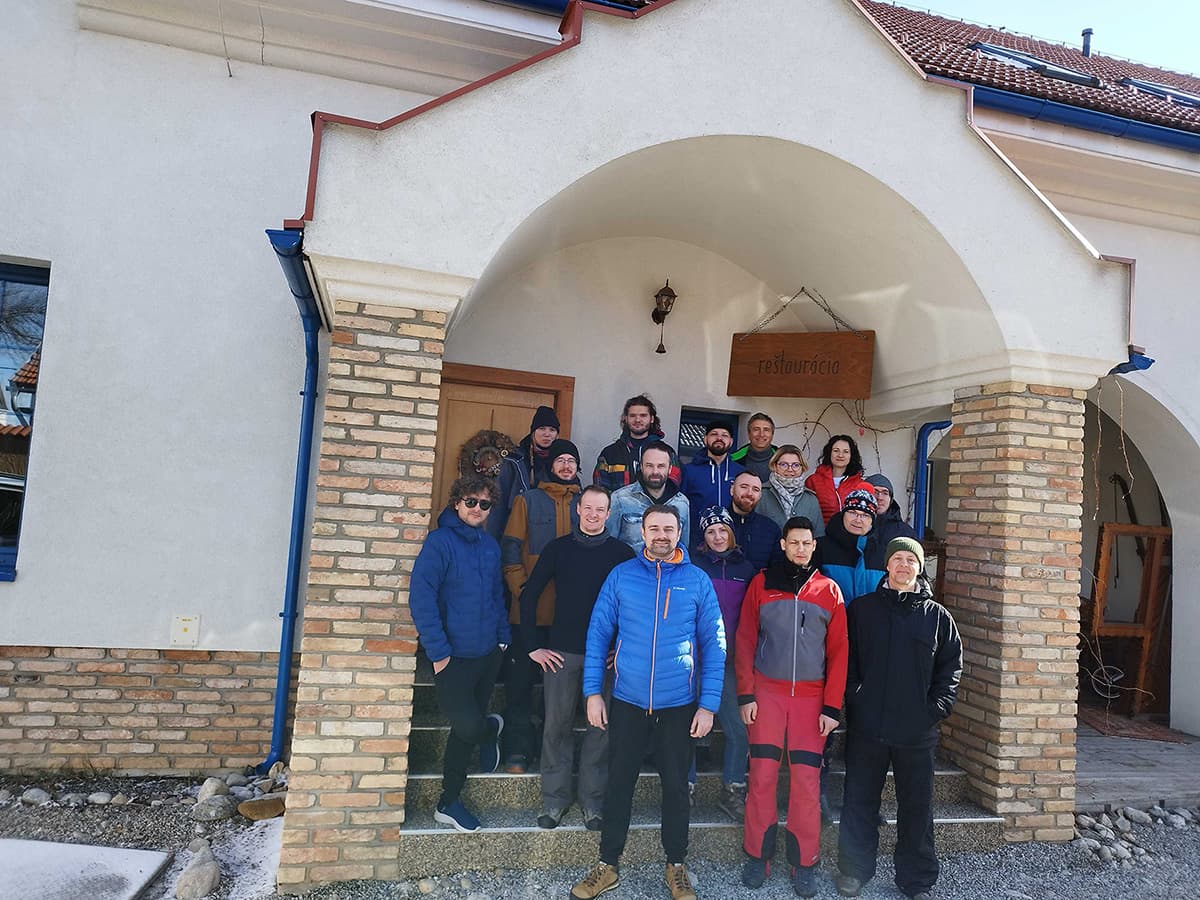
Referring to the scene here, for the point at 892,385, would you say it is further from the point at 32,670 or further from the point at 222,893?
the point at 32,670

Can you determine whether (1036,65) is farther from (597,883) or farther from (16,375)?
(16,375)

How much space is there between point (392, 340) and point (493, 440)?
1533mm

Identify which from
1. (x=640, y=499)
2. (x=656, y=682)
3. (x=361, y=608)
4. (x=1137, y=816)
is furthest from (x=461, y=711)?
(x=1137, y=816)

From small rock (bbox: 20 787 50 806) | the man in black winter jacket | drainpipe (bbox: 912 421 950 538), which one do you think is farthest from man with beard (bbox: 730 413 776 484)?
small rock (bbox: 20 787 50 806)

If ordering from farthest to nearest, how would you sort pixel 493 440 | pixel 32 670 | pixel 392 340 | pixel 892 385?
pixel 892 385
pixel 493 440
pixel 32 670
pixel 392 340

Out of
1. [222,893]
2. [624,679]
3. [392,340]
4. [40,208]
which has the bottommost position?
[222,893]

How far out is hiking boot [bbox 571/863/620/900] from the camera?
352 cm

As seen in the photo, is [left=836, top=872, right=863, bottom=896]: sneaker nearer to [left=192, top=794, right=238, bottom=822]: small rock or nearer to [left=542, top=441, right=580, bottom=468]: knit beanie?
[left=542, top=441, right=580, bottom=468]: knit beanie

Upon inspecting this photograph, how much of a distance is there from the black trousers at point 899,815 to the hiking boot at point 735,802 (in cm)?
53

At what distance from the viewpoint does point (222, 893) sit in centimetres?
352

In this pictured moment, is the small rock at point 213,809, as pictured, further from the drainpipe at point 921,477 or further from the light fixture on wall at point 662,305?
the drainpipe at point 921,477

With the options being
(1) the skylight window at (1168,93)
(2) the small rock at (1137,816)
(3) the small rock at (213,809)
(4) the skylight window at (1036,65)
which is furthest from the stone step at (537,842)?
(1) the skylight window at (1168,93)

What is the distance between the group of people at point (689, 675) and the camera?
3.56 metres

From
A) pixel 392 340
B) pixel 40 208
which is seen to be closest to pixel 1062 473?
pixel 392 340
